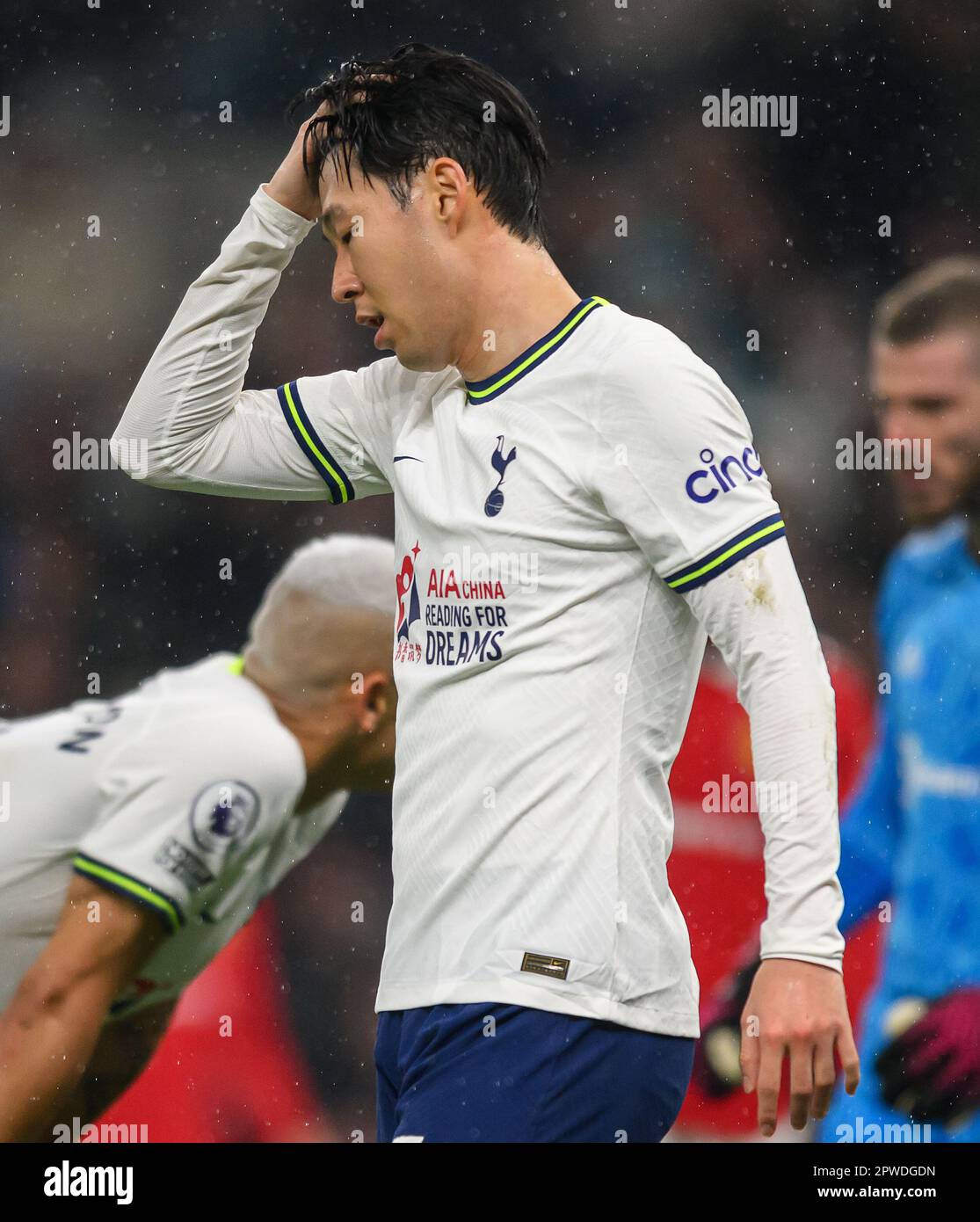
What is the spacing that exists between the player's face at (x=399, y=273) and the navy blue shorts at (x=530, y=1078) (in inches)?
25.3

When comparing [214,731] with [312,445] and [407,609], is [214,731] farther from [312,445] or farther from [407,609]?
[407,609]

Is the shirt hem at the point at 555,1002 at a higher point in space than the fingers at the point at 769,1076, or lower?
higher

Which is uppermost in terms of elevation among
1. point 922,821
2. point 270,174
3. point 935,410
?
point 270,174

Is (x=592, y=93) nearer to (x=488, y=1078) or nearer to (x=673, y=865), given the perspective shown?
(x=673, y=865)

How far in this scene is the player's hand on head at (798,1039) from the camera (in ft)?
3.97

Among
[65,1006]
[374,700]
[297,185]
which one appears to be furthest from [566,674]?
[65,1006]

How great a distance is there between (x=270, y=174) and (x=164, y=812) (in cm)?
121

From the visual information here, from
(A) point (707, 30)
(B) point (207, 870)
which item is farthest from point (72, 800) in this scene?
(A) point (707, 30)

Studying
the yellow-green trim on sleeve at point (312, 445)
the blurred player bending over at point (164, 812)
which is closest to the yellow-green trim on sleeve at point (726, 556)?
the yellow-green trim on sleeve at point (312, 445)

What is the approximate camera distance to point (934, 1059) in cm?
265

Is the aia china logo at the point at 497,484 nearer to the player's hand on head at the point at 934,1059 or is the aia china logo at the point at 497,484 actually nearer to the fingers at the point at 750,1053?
the fingers at the point at 750,1053

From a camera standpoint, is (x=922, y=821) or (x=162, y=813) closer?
(x=162, y=813)

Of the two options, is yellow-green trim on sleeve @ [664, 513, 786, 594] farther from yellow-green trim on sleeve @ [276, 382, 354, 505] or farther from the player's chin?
the player's chin

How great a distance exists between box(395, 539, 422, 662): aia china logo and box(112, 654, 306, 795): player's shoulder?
3.77 ft
